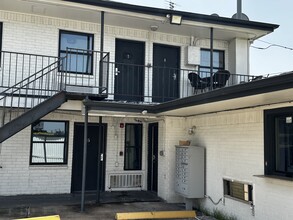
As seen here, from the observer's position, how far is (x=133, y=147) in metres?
11.5

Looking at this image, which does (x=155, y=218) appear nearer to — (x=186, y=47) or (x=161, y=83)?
(x=161, y=83)

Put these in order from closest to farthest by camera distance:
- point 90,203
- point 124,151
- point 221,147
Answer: point 221,147 → point 90,203 → point 124,151

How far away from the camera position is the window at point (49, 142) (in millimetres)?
10320

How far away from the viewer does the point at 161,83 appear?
11547mm

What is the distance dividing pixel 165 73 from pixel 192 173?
159 inches

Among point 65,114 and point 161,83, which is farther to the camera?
point 161,83

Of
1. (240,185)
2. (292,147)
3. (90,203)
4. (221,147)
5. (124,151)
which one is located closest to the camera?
(292,147)

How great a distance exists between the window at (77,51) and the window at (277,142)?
19.1 ft

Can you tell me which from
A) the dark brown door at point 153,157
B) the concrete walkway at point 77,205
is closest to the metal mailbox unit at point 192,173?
the concrete walkway at point 77,205

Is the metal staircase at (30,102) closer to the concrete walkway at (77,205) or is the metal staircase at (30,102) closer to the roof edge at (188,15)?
the roof edge at (188,15)

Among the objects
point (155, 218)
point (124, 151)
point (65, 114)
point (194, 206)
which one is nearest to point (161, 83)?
point (124, 151)

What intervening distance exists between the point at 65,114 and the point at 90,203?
2902mm

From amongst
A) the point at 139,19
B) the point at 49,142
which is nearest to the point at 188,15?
the point at 139,19

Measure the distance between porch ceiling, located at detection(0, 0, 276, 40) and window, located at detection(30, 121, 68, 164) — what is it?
3339 mm
